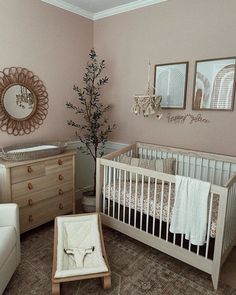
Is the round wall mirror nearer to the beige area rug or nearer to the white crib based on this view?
the white crib

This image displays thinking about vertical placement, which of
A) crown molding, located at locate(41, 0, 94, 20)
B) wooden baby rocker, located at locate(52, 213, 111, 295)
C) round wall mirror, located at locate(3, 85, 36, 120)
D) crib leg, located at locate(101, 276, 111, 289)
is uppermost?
crown molding, located at locate(41, 0, 94, 20)

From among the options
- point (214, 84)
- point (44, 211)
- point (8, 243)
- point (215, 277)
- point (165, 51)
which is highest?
point (165, 51)

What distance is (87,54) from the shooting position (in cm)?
337

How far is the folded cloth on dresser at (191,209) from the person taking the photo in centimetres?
184

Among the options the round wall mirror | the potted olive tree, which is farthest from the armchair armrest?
the potted olive tree

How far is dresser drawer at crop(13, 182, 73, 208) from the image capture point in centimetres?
238

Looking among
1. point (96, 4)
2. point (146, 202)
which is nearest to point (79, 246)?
point (146, 202)

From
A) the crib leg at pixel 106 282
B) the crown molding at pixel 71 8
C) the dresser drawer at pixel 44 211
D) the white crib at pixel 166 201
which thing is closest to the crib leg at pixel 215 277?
the white crib at pixel 166 201

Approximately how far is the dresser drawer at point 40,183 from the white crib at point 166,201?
0.42 metres

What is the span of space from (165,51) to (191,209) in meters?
1.82

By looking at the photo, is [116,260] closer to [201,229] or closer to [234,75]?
[201,229]

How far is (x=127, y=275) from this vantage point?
2.00m

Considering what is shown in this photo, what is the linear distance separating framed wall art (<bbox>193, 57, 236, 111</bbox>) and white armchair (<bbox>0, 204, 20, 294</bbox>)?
2051 mm

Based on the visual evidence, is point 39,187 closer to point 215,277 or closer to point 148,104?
point 148,104
